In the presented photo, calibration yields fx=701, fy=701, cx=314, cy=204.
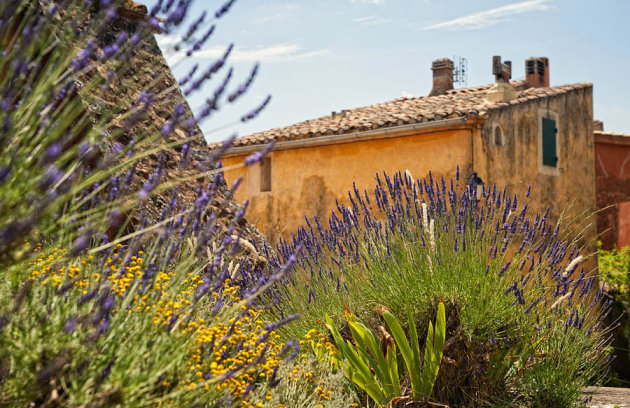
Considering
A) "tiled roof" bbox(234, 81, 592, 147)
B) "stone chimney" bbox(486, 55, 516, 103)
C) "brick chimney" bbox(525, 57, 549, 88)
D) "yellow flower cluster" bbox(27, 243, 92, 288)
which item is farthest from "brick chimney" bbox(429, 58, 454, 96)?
"yellow flower cluster" bbox(27, 243, 92, 288)

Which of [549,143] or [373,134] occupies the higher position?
[373,134]

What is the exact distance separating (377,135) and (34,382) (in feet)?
38.2

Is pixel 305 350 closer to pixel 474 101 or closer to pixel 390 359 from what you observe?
pixel 390 359

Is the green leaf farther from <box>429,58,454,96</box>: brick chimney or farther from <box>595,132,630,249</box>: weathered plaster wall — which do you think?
<box>595,132,630,249</box>: weathered plaster wall

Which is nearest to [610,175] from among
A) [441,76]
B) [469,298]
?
[441,76]

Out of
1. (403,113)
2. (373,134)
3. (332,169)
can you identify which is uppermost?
(403,113)

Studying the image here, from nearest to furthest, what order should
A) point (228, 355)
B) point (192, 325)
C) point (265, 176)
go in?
1. point (192, 325)
2. point (228, 355)
3. point (265, 176)

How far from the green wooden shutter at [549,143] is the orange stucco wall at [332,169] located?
3.10 m

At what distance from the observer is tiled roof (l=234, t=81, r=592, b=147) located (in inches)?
505

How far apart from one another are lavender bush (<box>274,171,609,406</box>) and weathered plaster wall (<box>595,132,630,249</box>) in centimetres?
1297

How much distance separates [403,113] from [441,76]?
4.08m

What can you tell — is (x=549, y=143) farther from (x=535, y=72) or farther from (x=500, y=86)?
(x=535, y=72)

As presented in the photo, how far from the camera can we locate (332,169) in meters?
14.1

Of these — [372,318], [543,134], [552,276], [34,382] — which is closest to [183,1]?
[34,382]
